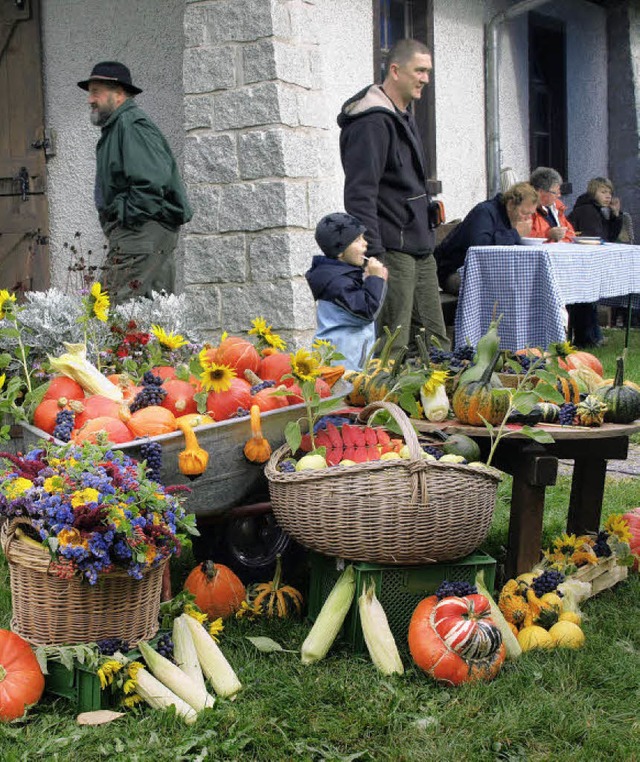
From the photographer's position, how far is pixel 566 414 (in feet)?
10.8

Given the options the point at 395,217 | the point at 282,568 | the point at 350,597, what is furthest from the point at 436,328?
the point at 350,597

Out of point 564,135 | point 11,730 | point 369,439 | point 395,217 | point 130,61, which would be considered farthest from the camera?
point 564,135

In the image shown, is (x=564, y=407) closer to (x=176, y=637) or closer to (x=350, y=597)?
(x=350, y=597)

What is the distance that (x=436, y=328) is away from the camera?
243 inches

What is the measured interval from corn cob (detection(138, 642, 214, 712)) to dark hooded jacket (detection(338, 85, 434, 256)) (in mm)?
3170

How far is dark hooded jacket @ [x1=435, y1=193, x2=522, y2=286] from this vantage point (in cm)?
795

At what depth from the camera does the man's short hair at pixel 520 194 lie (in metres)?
8.06

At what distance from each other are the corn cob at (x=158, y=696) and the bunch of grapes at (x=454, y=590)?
753 millimetres

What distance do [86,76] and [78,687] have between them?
20.4 feet

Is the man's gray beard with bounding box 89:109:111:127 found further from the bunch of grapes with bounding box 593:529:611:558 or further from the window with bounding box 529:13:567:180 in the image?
the window with bounding box 529:13:567:180

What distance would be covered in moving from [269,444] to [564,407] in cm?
94

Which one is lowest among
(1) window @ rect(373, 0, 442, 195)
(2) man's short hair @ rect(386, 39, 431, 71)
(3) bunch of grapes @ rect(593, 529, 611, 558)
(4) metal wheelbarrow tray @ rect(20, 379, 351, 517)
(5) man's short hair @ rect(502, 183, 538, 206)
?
(3) bunch of grapes @ rect(593, 529, 611, 558)

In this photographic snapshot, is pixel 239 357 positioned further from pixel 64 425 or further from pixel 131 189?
pixel 131 189

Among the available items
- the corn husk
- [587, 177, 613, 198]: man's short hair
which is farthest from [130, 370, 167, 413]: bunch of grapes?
[587, 177, 613, 198]: man's short hair
